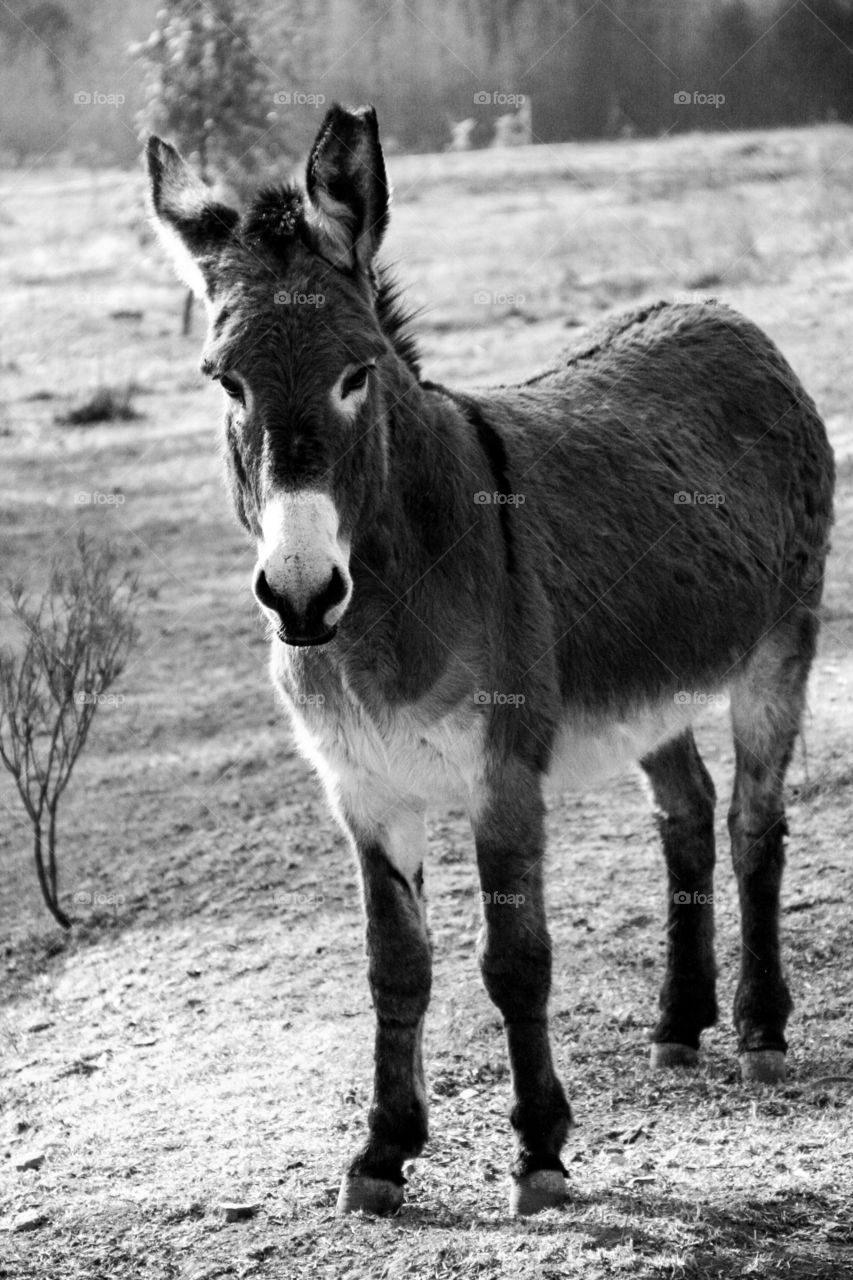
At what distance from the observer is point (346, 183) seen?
3.66 metres

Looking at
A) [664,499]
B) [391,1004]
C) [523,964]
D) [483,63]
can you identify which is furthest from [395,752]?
[483,63]

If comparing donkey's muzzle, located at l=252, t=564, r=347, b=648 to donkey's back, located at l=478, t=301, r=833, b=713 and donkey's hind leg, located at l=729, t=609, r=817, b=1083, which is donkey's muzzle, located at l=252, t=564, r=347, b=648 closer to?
donkey's back, located at l=478, t=301, r=833, b=713

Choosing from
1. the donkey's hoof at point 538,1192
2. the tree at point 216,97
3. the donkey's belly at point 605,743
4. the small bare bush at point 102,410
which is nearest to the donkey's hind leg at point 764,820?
the donkey's belly at point 605,743

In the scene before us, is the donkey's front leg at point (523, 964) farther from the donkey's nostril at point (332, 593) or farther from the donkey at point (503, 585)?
the donkey's nostril at point (332, 593)

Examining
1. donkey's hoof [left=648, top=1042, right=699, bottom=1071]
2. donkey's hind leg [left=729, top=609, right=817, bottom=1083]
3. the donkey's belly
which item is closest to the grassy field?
donkey's hoof [left=648, top=1042, right=699, bottom=1071]

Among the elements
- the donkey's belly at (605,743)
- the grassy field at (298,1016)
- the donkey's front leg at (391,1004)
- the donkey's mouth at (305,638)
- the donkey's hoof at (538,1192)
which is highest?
the donkey's mouth at (305,638)

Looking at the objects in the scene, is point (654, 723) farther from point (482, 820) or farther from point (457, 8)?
point (457, 8)

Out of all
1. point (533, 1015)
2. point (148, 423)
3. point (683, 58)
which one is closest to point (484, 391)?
point (533, 1015)

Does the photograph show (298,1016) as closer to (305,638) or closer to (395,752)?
(395,752)

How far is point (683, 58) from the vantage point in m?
23.6

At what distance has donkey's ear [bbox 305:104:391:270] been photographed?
3.59 meters

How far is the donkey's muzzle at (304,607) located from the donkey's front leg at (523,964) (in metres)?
0.92

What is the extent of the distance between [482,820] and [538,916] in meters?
0.31

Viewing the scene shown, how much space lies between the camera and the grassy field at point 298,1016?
3.88 meters
